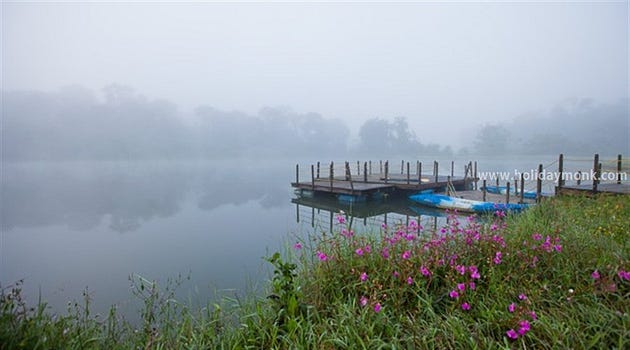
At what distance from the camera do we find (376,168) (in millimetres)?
28203

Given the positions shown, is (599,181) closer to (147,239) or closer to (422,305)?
(422,305)

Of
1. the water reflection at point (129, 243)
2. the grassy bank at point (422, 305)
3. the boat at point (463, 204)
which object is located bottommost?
the water reflection at point (129, 243)

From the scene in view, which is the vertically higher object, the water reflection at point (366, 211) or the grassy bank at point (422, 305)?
the grassy bank at point (422, 305)

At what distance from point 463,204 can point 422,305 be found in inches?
429

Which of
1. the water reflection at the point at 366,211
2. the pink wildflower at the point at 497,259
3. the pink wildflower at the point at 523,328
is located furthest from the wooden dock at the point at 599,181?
the pink wildflower at the point at 523,328

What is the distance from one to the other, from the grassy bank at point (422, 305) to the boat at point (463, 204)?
25.4ft

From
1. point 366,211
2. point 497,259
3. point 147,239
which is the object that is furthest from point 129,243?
point 497,259

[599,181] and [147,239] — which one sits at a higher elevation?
[599,181]

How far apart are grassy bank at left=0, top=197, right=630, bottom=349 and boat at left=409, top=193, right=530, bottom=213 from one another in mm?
7727

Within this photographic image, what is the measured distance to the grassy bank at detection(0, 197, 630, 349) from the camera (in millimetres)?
1961

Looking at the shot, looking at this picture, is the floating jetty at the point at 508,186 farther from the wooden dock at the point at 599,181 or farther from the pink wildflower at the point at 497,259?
the pink wildflower at the point at 497,259

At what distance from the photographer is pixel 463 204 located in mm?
12312

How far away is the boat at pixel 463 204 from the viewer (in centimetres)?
1104

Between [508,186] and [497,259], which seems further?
[508,186]
